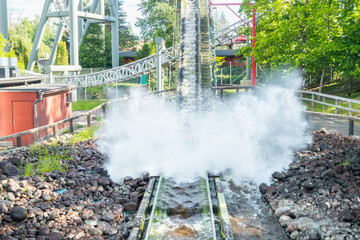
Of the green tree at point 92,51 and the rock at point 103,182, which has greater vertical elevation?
the green tree at point 92,51

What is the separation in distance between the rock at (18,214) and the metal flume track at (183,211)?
2.07 metres

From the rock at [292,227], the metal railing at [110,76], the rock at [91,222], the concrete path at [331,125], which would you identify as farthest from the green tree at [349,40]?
the metal railing at [110,76]

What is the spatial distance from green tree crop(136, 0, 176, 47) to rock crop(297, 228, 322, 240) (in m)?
38.8

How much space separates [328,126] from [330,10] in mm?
6656

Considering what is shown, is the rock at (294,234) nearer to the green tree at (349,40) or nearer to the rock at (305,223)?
the rock at (305,223)

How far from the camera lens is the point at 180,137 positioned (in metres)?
12.9

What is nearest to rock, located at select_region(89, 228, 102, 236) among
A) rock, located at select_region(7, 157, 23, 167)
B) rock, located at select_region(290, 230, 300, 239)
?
rock, located at select_region(290, 230, 300, 239)

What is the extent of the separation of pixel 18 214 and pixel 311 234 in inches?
207

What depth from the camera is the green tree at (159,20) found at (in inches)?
1887

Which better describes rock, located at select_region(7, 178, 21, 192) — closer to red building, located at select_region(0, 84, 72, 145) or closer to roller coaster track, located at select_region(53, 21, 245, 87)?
red building, located at select_region(0, 84, 72, 145)

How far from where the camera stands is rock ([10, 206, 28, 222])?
25.6 ft

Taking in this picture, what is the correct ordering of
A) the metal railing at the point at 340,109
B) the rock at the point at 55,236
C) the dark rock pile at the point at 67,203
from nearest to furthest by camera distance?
the rock at the point at 55,236, the dark rock pile at the point at 67,203, the metal railing at the point at 340,109

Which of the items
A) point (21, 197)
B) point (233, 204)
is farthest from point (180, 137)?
point (21, 197)

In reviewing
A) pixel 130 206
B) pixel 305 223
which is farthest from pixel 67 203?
pixel 305 223
